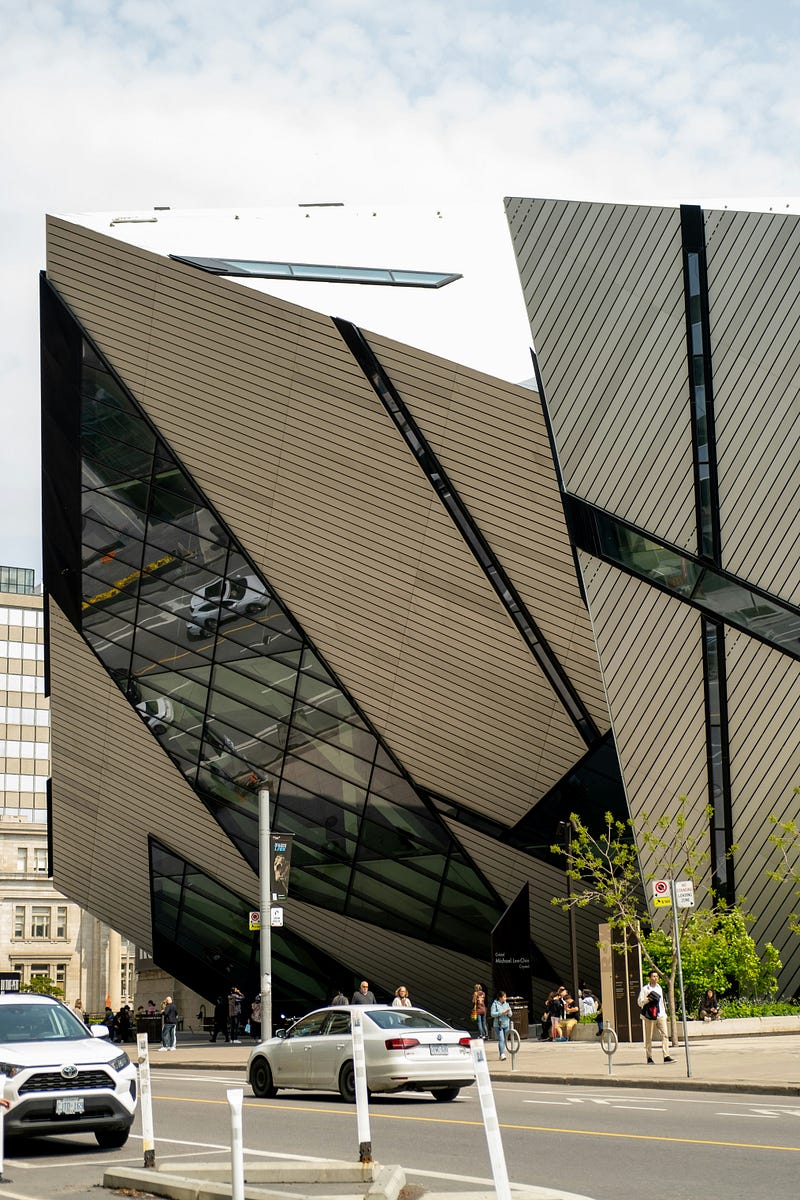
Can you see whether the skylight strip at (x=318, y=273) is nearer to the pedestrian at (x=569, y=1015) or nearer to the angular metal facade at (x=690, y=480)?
the angular metal facade at (x=690, y=480)

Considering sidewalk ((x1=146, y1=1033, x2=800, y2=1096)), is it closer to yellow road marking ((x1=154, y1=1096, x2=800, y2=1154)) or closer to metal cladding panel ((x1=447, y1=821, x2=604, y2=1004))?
yellow road marking ((x1=154, y1=1096, x2=800, y2=1154))

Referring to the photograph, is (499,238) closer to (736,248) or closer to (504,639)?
(736,248)

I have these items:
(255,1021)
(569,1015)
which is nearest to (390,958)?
Result: (255,1021)

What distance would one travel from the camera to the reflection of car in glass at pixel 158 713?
123 ft

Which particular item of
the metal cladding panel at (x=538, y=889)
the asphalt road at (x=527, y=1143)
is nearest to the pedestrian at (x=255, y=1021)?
the metal cladding panel at (x=538, y=889)

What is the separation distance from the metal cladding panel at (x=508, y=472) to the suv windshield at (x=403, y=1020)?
14.4 m

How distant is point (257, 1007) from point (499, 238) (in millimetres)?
20632

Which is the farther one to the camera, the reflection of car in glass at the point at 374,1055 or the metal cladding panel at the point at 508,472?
the metal cladding panel at the point at 508,472

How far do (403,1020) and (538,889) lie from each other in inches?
759

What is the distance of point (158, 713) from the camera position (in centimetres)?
3756

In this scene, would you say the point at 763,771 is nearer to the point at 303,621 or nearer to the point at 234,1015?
the point at 303,621

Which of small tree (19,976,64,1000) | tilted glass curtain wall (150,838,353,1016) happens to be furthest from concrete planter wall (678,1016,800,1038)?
small tree (19,976,64,1000)

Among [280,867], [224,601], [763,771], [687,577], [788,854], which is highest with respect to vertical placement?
[224,601]

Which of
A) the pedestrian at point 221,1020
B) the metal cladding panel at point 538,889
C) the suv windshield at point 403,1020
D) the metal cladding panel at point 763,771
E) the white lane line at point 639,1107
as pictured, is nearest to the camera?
the white lane line at point 639,1107
